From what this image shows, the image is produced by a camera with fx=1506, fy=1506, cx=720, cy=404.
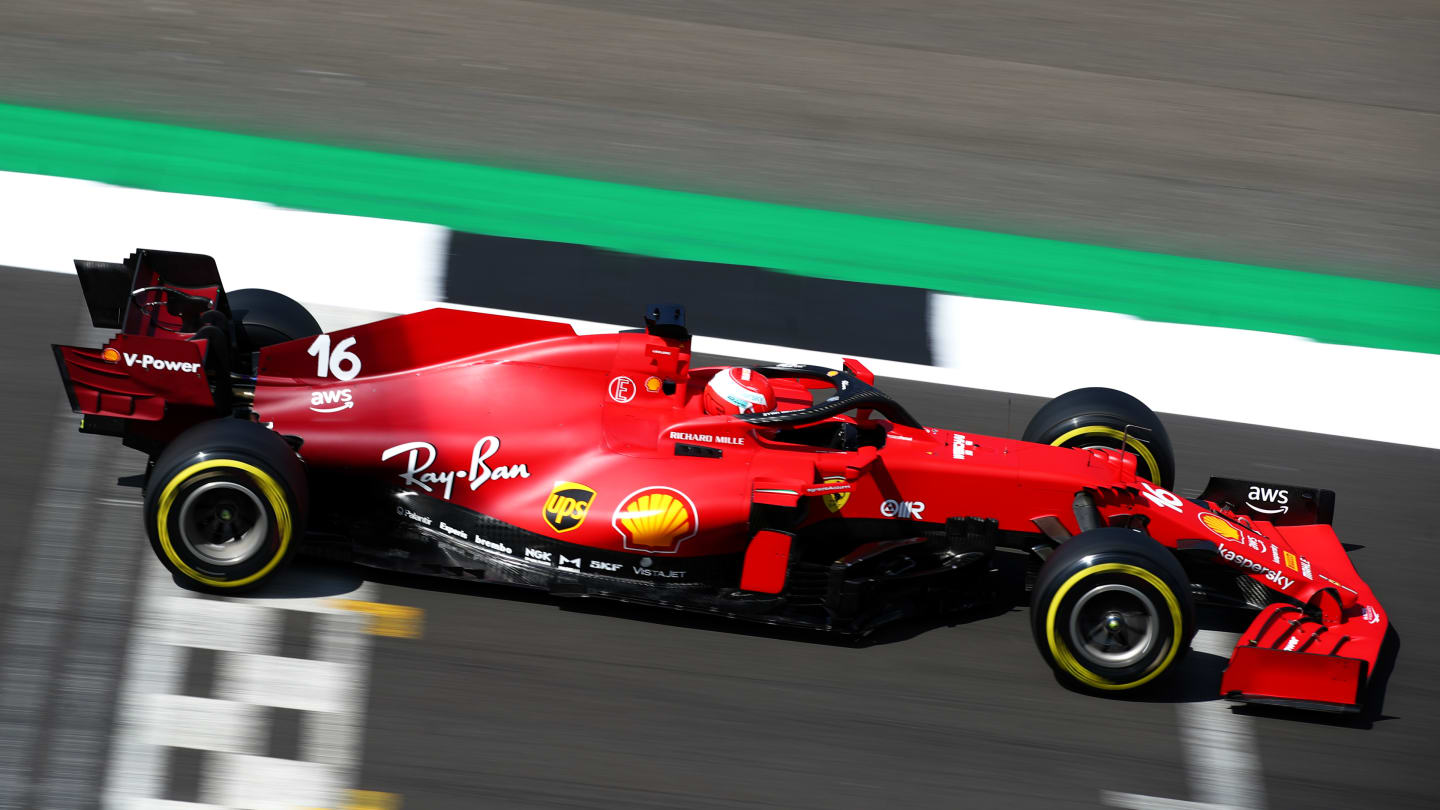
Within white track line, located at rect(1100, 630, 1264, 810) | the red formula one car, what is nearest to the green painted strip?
the red formula one car

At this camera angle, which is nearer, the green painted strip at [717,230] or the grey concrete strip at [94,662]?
the grey concrete strip at [94,662]

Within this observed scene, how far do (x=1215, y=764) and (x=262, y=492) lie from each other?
15.0 feet

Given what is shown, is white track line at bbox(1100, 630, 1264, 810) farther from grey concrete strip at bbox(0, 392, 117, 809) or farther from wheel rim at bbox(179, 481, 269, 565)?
grey concrete strip at bbox(0, 392, 117, 809)

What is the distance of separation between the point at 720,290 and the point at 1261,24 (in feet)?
25.6

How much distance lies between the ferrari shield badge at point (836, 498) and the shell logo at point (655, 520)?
2.19 feet

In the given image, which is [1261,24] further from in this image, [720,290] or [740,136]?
[720,290]

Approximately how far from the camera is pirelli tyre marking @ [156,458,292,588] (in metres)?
6.79

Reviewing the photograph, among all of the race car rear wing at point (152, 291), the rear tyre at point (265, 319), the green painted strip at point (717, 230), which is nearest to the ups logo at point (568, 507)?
the rear tyre at point (265, 319)

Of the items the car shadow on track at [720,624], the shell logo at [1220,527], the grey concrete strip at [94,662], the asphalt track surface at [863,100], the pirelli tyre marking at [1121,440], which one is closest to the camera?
the grey concrete strip at [94,662]

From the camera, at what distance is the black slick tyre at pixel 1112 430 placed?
8273 millimetres

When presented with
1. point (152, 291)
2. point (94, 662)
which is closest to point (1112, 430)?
point (152, 291)

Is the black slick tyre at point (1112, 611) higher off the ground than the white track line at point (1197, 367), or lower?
lower

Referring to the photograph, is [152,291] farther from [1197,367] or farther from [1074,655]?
[1197,367]

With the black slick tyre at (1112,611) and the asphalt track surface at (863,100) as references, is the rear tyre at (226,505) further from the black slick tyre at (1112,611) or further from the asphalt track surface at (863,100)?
A: the asphalt track surface at (863,100)
